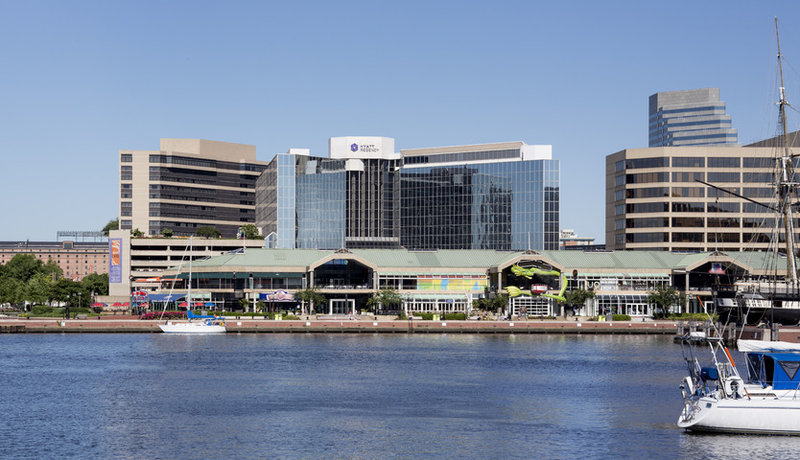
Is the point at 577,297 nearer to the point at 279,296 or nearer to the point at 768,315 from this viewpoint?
the point at 768,315

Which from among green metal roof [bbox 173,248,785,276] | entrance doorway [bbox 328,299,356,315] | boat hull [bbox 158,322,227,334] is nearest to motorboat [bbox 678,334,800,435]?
boat hull [bbox 158,322,227,334]

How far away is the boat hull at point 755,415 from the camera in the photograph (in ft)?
207

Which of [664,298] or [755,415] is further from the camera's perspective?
[664,298]

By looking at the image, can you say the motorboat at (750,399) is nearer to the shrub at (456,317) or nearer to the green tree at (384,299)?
the shrub at (456,317)

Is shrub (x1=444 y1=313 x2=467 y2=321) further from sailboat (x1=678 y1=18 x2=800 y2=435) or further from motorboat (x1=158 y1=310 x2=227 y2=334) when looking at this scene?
sailboat (x1=678 y1=18 x2=800 y2=435)

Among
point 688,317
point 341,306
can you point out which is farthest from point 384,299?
point 688,317

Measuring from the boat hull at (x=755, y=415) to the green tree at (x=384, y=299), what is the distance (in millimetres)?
125385

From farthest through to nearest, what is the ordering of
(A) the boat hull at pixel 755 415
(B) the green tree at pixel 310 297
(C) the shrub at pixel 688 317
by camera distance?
(B) the green tree at pixel 310 297, (C) the shrub at pixel 688 317, (A) the boat hull at pixel 755 415

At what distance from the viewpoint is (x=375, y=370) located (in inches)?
4043

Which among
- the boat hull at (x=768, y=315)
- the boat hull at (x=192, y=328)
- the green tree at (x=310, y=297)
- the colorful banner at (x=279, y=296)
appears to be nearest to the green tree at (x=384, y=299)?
the green tree at (x=310, y=297)

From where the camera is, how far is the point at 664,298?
182 meters

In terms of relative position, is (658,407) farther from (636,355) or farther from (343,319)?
(343,319)

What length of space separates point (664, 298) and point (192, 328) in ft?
287

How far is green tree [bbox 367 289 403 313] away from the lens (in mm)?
186875
